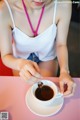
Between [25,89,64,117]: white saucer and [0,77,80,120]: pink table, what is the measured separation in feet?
0.04

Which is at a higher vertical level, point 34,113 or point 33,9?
point 33,9

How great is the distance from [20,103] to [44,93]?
101mm

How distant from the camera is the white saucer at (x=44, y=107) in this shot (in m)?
0.82

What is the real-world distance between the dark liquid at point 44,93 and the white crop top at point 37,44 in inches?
12.4

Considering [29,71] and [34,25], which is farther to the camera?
[34,25]

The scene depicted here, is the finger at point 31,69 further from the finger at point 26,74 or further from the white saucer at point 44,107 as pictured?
the white saucer at point 44,107

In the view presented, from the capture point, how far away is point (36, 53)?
1.20 metres

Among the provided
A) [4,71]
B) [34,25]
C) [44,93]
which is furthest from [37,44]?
[44,93]

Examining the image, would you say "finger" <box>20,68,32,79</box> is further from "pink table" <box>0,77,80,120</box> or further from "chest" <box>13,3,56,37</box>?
"chest" <box>13,3,56,37</box>

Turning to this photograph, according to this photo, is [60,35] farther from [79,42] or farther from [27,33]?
[79,42]

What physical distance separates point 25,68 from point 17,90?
12 centimetres

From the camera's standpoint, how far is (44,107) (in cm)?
83

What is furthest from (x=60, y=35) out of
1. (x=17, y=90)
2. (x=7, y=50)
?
(x=17, y=90)

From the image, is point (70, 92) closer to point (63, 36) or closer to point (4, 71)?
point (63, 36)
